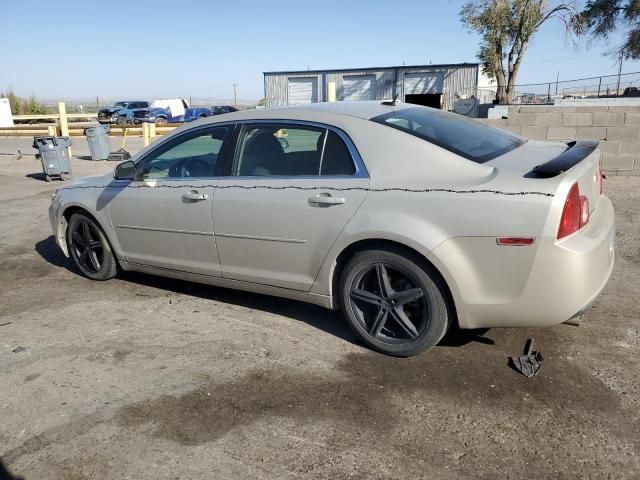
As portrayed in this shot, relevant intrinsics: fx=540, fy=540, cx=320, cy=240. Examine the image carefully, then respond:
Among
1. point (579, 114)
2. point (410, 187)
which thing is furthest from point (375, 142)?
point (579, 114)

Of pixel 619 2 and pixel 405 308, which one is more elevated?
pixel 619 2

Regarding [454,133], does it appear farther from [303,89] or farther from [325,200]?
[303,89]

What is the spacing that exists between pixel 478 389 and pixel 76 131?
2604 cm

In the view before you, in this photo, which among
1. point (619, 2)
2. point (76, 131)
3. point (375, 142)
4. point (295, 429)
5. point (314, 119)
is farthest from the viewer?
point (619, 2)

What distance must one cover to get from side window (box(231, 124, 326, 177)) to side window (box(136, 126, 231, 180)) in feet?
0.76

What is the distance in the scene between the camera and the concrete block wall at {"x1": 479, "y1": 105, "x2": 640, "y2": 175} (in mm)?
9055

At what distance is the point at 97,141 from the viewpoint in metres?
16.1

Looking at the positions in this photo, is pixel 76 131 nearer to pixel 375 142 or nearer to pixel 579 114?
pixel 579 114

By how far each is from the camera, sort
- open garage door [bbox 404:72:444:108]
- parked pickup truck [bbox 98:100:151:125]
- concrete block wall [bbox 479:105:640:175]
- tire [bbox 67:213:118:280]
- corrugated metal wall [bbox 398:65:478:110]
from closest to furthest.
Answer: tire [bbox 67:213:118:280] → concrete block wall [bbox 479:105:640:175] → parked pickup truck [bbox 98:100:151:125] → corrugated metal wall [bbox 398:65:478:110] → open garage door [bbox 404:72:444:108]

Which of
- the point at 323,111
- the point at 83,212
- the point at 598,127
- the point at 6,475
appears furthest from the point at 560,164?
the point at 598,127

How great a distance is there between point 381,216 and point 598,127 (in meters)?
7.67

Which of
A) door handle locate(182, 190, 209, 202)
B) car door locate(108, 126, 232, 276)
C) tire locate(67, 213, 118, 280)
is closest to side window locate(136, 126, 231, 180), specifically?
car door locate(108, 126, 232, 276)

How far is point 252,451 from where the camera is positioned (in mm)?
2625

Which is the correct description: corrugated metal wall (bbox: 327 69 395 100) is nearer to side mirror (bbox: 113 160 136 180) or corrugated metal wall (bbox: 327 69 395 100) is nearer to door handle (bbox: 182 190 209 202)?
side mirror (bbox: 113 160 136 180)
